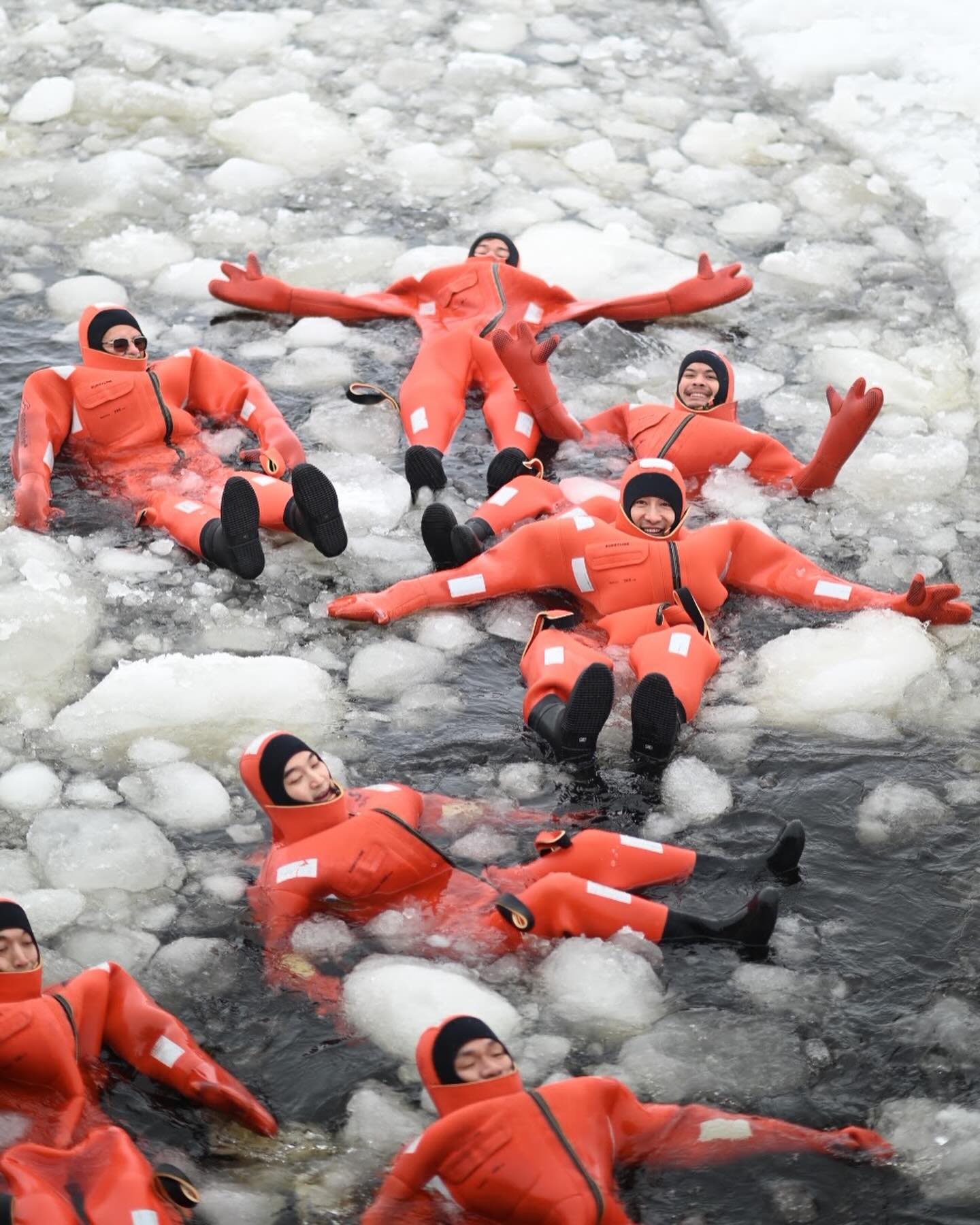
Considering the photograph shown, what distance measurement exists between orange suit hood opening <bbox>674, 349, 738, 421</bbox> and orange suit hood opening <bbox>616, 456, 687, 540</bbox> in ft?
2.14

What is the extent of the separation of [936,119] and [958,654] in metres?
3.64

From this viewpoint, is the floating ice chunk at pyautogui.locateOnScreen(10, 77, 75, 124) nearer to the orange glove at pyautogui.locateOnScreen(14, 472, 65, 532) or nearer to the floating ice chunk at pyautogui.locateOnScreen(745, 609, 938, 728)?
the orange glove at pyautogui.locateOnScreen(14, 472, 65, 532)

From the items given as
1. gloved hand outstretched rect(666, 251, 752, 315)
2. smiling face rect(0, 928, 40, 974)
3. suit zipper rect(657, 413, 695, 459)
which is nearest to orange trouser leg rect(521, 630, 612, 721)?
suit zipper rect(657, 413, 695, 459)

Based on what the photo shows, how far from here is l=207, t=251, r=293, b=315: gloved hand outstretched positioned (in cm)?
568

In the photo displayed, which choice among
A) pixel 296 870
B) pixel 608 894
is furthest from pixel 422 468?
pixel 608 894

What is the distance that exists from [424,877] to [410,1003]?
1.16 feet

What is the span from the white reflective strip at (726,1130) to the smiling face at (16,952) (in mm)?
1263

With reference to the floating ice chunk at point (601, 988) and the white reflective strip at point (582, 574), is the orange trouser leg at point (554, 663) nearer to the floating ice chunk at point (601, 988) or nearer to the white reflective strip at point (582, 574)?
the white reflective strip at point (582, 574)

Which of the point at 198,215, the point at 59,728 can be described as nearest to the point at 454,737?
the point at 59,728

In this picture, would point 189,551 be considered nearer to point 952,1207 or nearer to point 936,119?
point 952,1207

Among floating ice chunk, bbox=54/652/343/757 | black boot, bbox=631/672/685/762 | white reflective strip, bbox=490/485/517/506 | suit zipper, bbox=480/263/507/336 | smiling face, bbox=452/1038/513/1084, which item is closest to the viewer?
smiling face, bbox=452/1038/513/1084

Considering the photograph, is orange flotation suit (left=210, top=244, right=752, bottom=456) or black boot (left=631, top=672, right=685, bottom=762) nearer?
black boot (left=631, top=672, right=685, bottom=762)

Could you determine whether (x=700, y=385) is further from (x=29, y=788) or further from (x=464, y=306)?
(x=29, y=788)

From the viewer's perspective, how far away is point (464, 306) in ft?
18.3
